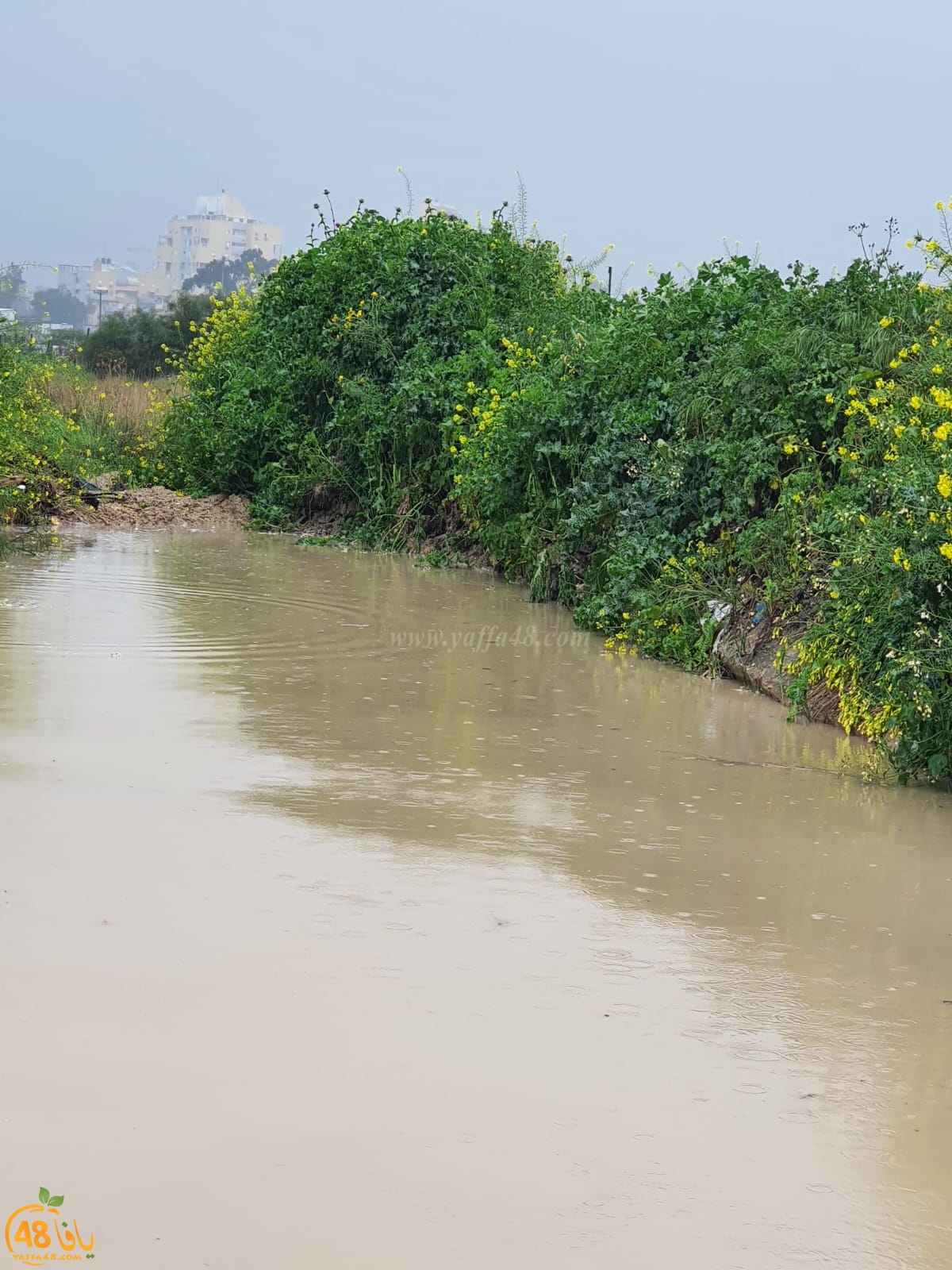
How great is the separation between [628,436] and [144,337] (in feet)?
94.5

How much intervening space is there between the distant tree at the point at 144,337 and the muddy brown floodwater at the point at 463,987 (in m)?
29.8

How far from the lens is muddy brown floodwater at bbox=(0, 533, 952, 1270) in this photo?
9.07 feet

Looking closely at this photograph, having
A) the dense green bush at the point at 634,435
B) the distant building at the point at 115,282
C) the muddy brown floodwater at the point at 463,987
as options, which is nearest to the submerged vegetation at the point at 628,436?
the dense green bush at the point at 634,435

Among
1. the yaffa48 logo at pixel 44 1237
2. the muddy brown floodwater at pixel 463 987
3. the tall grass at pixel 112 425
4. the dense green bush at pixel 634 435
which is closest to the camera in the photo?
the yaffa48 logo at pixel 44 1237

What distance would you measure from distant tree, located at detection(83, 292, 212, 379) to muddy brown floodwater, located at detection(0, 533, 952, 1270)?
29.8 metres

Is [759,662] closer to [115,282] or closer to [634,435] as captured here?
[634,435]

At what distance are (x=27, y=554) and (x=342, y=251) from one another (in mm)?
5489

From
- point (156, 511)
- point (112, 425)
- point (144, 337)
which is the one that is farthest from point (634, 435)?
point (144, 337)

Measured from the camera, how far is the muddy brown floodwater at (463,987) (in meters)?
2.77

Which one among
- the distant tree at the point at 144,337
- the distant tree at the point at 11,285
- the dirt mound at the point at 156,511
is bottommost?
the dirt mound at the point at 156,511

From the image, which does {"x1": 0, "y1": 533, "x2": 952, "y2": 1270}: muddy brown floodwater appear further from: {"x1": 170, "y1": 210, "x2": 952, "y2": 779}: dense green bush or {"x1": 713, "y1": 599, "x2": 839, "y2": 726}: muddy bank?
{"x1": 170, "y1": 210, "x2": 952, "y2": 779}: dense green bush

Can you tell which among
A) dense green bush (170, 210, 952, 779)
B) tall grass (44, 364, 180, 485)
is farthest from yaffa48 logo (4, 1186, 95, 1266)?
tall grass (44, 364, 180, 485)

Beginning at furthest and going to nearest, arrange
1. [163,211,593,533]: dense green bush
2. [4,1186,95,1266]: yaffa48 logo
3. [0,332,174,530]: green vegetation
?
[163,211,593,533]: dense green bush
[0,332,174,530]: green vegetation
[4,1186,95,1266]: yaffa48 logo

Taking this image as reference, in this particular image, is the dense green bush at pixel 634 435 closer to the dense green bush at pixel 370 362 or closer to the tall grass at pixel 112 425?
the dense green bush at pixel 370 362
